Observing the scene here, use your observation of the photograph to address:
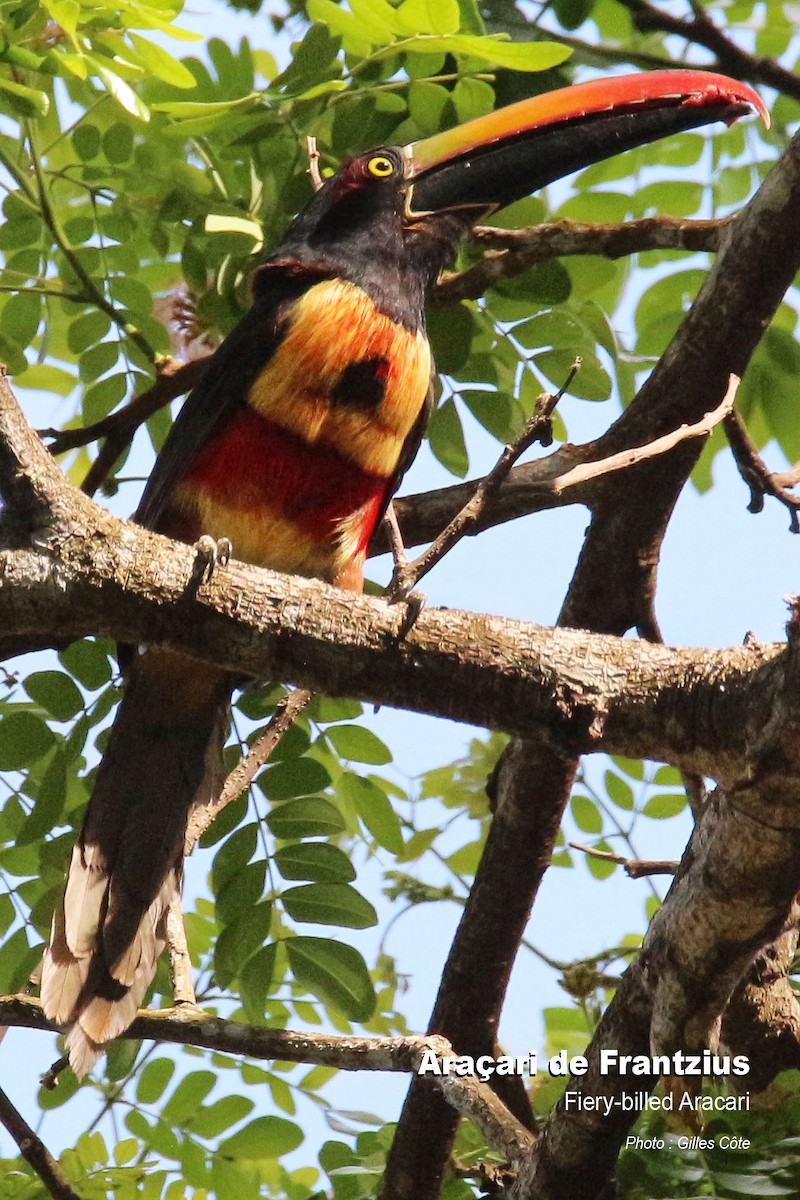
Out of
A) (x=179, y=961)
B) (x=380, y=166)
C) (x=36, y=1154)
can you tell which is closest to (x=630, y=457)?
(x=179, y=961)

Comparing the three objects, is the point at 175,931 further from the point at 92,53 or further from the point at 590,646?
the point at 92,53

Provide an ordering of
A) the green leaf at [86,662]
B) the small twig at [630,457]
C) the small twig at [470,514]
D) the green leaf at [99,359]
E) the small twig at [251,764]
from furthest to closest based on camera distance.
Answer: the green leaf at [99,359] → the green leaf at [86,662] → the small twig at [251,764] → the small twig at [630,457] → the small twig at [470,514]

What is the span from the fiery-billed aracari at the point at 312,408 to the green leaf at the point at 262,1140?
606mm

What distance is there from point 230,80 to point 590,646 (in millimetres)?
2497

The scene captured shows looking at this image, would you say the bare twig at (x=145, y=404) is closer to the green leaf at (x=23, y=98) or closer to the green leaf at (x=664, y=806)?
the green leaf at (x=23, y=98)

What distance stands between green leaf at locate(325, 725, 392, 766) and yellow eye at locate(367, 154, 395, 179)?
1.92m

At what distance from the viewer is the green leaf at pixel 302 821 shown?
3957 millimetres

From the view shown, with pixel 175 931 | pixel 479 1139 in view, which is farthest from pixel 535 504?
pixel 479 1139

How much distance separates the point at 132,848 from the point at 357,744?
78 cm

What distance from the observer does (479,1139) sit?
156 inches

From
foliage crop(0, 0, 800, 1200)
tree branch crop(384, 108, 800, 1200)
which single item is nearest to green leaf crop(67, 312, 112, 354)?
foliage crop(0, 0, 800, 1200)

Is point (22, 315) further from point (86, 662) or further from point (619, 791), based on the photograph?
point (619, 791)

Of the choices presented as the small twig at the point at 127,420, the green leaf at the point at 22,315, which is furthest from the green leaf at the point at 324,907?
the green leaf at the point at 22,315

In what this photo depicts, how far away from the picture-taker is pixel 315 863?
12.8 ft
